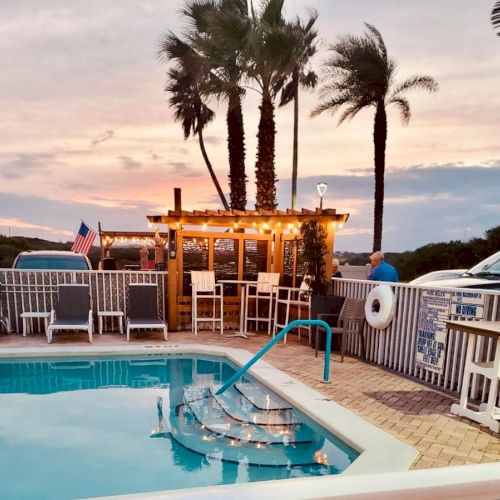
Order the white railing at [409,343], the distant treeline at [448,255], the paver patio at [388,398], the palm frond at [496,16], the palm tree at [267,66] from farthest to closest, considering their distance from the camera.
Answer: the distant treeline at [448,255] < the palm tree at [267,66] < the palm frond at [496,16] < the white railing at [409,343] < the paver patio at [388,398]

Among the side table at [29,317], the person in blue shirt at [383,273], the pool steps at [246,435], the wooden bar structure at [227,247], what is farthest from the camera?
the wooden bar structure at [227,247]

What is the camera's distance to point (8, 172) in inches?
679

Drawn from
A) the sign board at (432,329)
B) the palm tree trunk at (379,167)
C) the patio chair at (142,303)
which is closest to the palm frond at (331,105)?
the palm tree trunk at (379,167)

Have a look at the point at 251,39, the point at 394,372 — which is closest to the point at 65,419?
the point at 394,372

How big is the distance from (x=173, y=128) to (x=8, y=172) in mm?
9602

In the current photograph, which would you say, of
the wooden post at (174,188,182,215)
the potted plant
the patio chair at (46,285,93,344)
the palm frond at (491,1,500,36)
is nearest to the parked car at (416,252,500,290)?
the potted plant

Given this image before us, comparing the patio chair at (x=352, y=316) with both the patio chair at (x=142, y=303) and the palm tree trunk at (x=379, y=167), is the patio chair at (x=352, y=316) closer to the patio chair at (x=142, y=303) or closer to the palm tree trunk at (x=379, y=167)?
the patio chair at (x=142, y=303)

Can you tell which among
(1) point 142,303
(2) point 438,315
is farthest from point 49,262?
(2) point 438,315

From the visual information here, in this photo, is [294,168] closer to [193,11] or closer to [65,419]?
[193,11]

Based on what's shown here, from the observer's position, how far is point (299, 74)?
17.8 meters

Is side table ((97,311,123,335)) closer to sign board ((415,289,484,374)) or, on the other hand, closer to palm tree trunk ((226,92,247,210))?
sign board ((415,289,484,374))

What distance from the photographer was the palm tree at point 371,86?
15984 millimetres

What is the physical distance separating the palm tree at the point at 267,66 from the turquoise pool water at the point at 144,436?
964 centimetres

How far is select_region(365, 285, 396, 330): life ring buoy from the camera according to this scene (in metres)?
6.54
